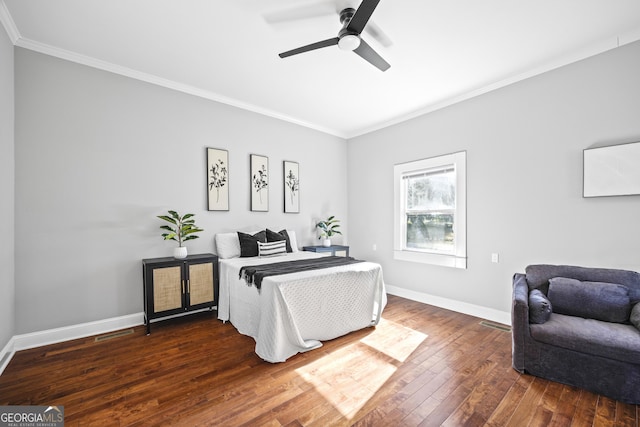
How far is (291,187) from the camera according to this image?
4688 mm

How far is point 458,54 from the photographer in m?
2.83

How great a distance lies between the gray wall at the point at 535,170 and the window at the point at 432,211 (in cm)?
12

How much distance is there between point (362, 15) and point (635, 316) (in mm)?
3032

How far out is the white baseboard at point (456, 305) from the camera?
11.0ft

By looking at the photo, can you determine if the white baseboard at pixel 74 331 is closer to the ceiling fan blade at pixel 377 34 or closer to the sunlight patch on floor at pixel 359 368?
the sunlight patch on floor at pixel 359 368

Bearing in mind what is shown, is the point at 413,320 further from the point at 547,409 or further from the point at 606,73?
the point at 606,73

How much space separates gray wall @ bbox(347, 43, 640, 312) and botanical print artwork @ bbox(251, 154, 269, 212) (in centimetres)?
234

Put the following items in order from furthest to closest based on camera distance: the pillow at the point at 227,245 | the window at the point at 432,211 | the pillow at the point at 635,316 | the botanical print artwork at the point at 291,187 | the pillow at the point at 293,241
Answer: the botanical print artwork at the point at 291,187 → the pillow at the point at 293,241 → the window at the point at 432,211 → the pillow at the point at 227,245 → the pillow at the point at 635,316

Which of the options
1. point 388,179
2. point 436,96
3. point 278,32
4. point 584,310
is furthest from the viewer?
point 388,179

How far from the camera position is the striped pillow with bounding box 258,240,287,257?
375cm

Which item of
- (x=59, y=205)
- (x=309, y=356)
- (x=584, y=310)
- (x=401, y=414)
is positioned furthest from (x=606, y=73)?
(x=59, y=205)

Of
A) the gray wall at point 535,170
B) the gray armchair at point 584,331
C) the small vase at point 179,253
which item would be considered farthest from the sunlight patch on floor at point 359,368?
the small vase at point 179,253

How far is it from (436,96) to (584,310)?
9.59 ft

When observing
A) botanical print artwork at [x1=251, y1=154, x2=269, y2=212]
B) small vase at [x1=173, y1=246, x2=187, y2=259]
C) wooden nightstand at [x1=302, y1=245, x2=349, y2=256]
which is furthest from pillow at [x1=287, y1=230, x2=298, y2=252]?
small vase at [x1=173, y1=246, x2=187, y2=259]
